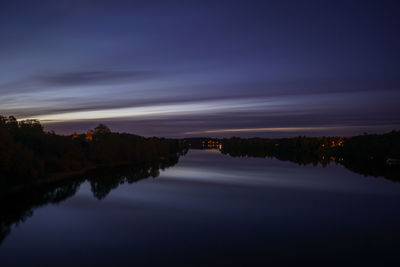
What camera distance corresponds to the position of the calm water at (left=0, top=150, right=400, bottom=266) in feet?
40.5

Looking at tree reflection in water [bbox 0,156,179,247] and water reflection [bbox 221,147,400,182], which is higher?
tree reflection in water [bbox 0,156,179,247]

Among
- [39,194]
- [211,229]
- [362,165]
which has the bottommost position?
[362,165]

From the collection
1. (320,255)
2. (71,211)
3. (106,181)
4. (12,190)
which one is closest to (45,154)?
(106,181)

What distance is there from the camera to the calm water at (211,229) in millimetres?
12336

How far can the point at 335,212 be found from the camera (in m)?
19.9

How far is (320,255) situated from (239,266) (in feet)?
10.7

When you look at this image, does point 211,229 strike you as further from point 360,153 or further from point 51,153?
point 360,153

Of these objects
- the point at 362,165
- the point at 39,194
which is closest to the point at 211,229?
the point at 39,194

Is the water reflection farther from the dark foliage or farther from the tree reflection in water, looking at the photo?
the tree reflection in water

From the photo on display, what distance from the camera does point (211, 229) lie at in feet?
52.5

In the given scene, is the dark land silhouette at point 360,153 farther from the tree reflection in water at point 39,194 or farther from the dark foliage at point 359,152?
the tree reflection in water at point 39,194

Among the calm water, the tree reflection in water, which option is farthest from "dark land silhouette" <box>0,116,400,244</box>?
the calm water

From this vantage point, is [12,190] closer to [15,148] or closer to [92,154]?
[15,148]

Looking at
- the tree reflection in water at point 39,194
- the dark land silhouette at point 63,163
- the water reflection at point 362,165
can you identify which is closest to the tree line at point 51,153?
the dark land silhouette at point 63,163
